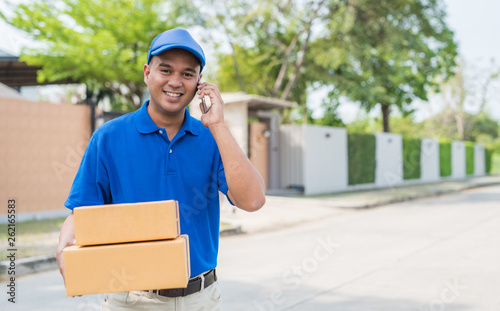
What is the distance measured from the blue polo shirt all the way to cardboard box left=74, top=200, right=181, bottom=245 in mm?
237

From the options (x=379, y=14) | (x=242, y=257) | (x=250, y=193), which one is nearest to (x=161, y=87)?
(x=250, y=193)

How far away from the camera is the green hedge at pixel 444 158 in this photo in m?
29.8

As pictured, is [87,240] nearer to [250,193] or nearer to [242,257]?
[250,193]

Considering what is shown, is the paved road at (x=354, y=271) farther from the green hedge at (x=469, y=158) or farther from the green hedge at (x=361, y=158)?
the green hedge at (x=469, y=158)

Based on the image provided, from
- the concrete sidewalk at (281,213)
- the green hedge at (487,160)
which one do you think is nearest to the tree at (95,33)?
the concrete sidewalk at (281,213)

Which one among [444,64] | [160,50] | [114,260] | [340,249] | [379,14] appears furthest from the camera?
[444,64]

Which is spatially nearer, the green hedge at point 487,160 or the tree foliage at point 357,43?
the tree foliage at point 357,43

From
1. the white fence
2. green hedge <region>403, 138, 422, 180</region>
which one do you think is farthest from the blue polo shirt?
green hedge <region>403, 138, 422, 180</region>

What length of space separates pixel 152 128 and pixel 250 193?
456 mm

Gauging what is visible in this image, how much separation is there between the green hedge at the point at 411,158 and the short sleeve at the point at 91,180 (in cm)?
2433

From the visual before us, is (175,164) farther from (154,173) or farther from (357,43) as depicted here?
(357,43)

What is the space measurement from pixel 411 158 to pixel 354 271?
20810 millimetres

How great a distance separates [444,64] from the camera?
23.7 meters

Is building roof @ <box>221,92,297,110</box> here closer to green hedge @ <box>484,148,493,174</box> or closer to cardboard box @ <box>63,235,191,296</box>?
cardboard box @ <box>63,235,191,296</box>
